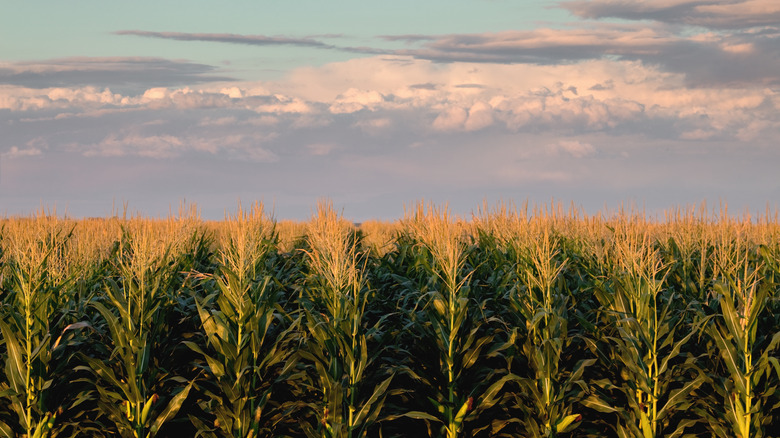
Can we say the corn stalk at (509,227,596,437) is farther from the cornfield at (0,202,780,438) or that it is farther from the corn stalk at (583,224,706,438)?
the corn stalk at (583,224,706,438)

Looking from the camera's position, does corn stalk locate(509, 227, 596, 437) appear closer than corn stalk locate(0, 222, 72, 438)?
No

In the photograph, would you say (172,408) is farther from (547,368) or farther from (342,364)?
(547,368)

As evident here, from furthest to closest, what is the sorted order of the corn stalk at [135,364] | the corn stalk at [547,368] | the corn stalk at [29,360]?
the corn stalk at [547,368], the corn stalk at [135,364], the corn stalk at [29,360]

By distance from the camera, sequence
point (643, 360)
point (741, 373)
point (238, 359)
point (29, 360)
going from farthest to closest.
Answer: point (643, 360) < point (741, 373) < point (238, 359) < point (29, 360)

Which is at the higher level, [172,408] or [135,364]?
[135,364]

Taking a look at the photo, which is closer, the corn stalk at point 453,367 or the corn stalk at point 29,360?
the corn stalk at point 29,360

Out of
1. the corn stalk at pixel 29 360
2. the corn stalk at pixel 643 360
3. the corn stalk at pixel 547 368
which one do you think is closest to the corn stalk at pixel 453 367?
the corn stalk at pixel 547 368

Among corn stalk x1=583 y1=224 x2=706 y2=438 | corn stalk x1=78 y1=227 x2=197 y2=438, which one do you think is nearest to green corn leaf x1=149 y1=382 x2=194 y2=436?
corn stalk x1=78 y1=227 x2=197 y2=438

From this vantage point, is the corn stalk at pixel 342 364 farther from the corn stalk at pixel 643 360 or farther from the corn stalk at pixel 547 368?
the corn stalk at pixel 643 360

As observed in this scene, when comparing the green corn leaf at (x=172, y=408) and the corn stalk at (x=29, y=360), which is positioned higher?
the corn stalk at (x=29, y=360)

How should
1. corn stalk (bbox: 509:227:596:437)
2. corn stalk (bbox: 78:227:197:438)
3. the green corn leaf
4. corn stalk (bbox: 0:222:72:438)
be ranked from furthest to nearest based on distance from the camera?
corn stalk (bbox: 509:227:596:437) < the green corn leaf < corn stalk (bbox: 78:227:197:438) < corn stalk (bbox: 0:222:72:438)

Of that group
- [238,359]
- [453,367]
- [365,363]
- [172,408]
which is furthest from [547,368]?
[172,408]

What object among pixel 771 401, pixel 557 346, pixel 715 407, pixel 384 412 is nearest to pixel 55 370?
pixel 384 412

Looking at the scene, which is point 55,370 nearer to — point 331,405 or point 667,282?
point 331,405
